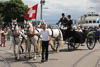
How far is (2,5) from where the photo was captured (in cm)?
6900

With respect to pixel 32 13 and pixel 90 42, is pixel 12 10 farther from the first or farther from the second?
pixel 32 13

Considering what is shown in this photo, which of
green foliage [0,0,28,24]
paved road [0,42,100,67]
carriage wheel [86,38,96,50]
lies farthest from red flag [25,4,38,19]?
green foliage [0,0,28,24]

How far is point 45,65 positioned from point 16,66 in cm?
122

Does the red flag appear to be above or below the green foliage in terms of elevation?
below

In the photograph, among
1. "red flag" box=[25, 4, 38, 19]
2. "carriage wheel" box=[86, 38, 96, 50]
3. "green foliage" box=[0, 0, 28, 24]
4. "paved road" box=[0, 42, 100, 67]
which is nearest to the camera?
"paved road" box=[0, 42, 100, 67]

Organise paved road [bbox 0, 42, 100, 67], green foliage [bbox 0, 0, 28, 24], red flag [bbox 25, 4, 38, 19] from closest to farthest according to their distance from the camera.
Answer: paved road [bbox 0, 42, 100, 67] < red flag [bbox 25, 4, 38, 19] < green foliage [bbox 0, 0, 28, 24]

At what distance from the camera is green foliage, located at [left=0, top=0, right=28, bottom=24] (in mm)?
66188

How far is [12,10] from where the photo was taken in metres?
66.0

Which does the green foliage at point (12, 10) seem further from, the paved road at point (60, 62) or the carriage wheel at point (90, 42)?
the paved road at point (60, 62)

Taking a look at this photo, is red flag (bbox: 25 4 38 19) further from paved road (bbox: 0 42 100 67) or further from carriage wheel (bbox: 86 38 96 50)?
carriage wheel (bbox: 86 38 96 50)

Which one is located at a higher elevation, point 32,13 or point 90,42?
point 32,13

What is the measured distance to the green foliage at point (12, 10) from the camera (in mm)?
66188

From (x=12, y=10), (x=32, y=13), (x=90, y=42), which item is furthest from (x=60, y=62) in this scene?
(x=12, y=10)

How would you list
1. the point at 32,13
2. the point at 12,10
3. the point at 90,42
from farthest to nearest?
the point at 12,10 < the point at 90,42 < the point at 32,13
